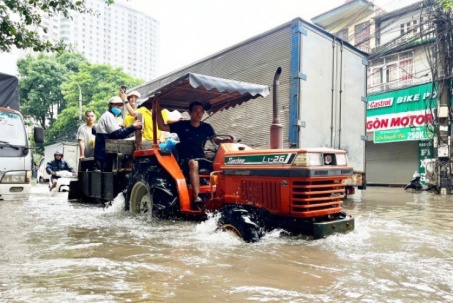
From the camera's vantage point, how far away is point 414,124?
18078mm

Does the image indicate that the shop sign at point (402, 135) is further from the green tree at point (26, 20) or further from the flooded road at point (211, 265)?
the green tree at point (26, 20)

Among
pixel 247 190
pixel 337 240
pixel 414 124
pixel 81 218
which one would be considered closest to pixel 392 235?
pixel 337 240

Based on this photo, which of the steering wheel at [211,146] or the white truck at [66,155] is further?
the white truck at [66,155]

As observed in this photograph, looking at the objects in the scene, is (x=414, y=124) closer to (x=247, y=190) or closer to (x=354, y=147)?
(x=354, y=147)

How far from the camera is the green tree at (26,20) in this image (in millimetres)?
6422

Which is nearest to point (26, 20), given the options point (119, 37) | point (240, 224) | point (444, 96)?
point (240, 224)

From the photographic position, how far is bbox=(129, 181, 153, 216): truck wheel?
6176 mm

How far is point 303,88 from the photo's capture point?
7852 mm

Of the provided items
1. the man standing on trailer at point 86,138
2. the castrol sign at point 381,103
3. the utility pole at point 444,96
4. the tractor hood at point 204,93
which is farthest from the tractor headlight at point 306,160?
the castrol sign at point 381,103

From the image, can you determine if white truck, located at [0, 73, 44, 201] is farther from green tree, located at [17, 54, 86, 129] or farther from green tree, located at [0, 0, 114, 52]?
green tree, located at [17, 54, 86, 129]

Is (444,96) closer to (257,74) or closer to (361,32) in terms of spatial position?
(257,74)

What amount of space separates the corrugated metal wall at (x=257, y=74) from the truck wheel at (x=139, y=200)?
9.65 ft

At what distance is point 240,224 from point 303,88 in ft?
14.5

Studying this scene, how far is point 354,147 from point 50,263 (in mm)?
7549
